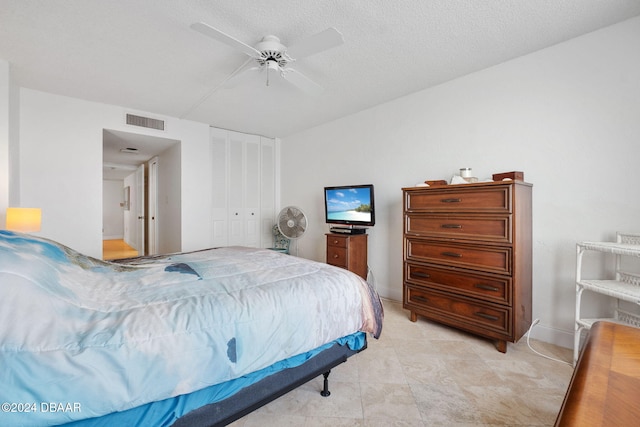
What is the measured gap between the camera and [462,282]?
2.34 metres

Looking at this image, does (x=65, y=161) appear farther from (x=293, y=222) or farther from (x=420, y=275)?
(x=420, y=275)

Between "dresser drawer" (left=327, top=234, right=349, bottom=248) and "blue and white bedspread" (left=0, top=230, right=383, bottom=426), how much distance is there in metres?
1.68

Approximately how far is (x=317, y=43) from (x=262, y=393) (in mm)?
2055

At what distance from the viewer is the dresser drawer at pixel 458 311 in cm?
212

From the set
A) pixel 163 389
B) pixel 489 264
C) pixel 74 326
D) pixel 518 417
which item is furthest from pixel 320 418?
pixel 489 264

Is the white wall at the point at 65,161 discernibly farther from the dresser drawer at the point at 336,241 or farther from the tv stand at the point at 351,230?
A: the tv stand at the point at 351,230

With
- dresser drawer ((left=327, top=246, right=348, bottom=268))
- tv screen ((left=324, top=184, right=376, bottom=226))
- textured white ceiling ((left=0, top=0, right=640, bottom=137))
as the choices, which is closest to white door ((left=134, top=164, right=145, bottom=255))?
textured white ceiling ((left=0, top=0, right=640, bottom=137))

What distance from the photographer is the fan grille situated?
3.79 metres

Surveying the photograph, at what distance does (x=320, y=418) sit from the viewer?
1448 mm

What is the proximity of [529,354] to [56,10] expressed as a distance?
13.9 feet

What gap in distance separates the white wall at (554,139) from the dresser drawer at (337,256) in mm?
691

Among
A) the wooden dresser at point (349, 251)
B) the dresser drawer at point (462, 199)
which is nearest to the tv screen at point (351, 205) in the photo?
the wooden dresser at point (349, 251)

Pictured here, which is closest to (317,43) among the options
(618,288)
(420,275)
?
(420,275)

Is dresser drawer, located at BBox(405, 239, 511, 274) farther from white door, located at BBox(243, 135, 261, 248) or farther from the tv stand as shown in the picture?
white door, located at BBox(243, 135, 261, 248)
